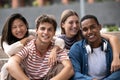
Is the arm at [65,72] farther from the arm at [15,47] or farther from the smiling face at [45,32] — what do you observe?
the arm at [15,47]

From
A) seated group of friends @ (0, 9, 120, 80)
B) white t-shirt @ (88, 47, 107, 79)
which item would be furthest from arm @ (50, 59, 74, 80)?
white t-shirt @ (88, 47, 107, 79)

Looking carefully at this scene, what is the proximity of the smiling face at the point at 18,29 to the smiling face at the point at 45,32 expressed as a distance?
461 millimetres

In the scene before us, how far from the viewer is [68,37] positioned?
4.43 meters

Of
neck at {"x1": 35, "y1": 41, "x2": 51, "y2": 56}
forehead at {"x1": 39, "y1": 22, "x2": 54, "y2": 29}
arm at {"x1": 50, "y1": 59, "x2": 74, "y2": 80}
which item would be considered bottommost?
arm at {"x1": 50, "y1": 59, "x2": 74, "y2": 80}

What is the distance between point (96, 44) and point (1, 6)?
22.3 metres

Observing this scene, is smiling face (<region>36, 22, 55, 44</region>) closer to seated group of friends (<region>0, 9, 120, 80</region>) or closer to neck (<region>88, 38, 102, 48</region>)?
seated group of friends (<region>0, 9, 120, 80</region>)

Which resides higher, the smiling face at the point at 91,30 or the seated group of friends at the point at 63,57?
the smiling face at the point at 91,30

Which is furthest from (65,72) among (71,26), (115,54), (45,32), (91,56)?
(71,26)

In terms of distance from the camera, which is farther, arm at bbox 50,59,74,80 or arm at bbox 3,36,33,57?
arm at bbox 3,36,33,57

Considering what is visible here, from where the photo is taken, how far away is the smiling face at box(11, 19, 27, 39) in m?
4.13

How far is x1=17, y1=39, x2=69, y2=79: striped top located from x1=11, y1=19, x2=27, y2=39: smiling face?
0.43 meters

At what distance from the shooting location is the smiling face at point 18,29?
13.5 ft

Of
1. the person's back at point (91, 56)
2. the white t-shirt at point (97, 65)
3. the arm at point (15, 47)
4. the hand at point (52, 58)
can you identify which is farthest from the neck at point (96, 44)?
the arm at point (15, 47)

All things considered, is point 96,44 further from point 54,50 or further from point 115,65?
point 54,50
